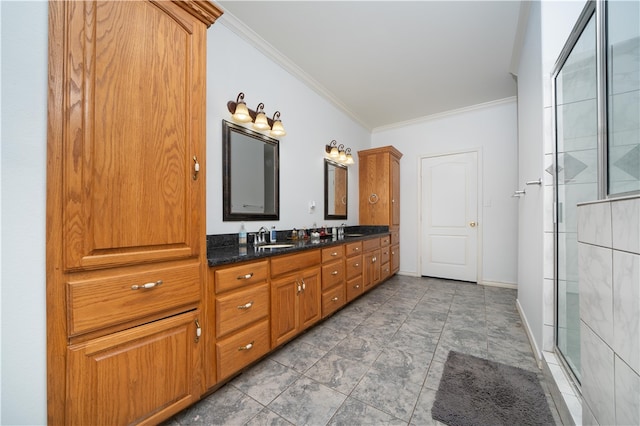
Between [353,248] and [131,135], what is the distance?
2296mm

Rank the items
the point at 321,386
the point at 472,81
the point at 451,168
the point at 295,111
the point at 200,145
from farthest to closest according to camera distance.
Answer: the point at 451,168 < the point at 472,81 < the point at 295,111 < the point at 321,386 < the point at 200,145

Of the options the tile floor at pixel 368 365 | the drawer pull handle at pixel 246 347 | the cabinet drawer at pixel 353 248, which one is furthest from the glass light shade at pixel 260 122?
the tile floor at pixel 368 365

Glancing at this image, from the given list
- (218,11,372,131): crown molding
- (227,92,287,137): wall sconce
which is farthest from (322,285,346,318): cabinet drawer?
(218,11,372,131): crown molding

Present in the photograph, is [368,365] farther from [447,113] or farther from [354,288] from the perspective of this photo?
[447,113]

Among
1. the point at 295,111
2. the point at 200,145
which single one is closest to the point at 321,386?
the point at 200,145

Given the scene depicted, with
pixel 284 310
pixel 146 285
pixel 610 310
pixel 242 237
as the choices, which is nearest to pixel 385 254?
pixel 284 310

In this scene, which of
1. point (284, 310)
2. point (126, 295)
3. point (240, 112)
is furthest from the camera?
point (240, 112)

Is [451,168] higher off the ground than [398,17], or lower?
lower

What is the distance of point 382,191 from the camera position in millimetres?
3918

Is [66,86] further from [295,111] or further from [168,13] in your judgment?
[295,111]

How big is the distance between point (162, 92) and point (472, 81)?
3592 mm

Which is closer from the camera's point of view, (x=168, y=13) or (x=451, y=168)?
(x=168, y=13)

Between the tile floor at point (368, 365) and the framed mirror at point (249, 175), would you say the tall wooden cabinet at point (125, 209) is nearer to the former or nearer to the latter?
the tile floor at point (368, 365)

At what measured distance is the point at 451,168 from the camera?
12.9ft
